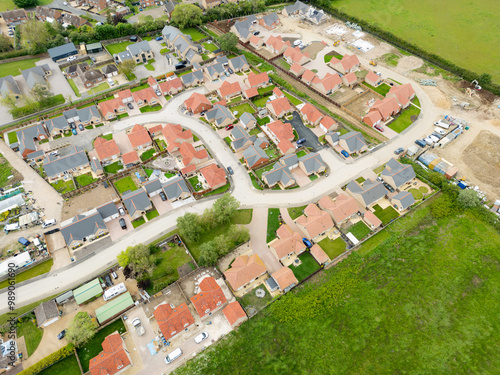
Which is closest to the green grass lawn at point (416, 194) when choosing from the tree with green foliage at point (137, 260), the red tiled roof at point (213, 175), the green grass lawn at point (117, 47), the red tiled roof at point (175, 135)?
the red tiled roof at point (213, 175)

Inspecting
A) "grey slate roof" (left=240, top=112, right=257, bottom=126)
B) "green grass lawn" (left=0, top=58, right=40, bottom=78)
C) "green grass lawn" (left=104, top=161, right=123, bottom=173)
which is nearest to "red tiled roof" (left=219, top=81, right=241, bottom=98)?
"grey slate roof" (left=240, top=112, right=257, bottom=126)

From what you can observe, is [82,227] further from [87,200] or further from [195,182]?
[195,182]

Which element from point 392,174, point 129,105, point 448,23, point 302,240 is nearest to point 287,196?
point 302,240

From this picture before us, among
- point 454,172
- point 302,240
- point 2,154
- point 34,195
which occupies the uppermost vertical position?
point 2,154

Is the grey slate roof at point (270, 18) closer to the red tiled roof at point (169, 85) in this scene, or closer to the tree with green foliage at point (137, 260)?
the red tiled roof at point (169, 85)

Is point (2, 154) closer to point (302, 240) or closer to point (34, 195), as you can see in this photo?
point (34, 195)
